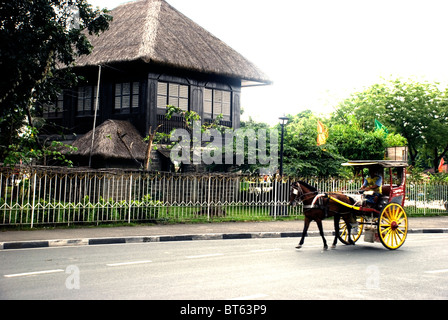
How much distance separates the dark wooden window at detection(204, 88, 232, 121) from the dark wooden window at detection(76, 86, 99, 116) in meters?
6.75

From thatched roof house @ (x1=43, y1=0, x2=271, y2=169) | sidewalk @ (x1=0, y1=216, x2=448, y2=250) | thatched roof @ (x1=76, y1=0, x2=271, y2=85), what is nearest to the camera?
sidewalk @ (x1=0, y1=216, x2=448, y2=250)

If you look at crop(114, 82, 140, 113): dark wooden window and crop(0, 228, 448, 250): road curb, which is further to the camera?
crop(114, 82, 140, 113): dark wooden window

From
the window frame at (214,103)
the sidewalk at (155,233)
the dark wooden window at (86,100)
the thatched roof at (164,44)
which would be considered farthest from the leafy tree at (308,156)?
the dark wooden window at (86,100)

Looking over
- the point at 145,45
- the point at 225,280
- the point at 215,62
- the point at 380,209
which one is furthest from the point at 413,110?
the point at 225,280

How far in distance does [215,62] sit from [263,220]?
12222 millimetres

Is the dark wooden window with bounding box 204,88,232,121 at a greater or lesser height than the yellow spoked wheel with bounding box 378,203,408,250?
greater

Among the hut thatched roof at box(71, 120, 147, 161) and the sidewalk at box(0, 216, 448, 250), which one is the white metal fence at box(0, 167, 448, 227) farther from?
the hut thatched roof at box(71, 120, 147, 161)

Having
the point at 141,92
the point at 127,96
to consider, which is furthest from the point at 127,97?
the point at 141,92

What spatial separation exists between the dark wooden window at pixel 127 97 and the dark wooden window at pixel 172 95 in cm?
124

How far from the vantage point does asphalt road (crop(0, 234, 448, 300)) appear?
258 inches

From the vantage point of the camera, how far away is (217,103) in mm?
29984

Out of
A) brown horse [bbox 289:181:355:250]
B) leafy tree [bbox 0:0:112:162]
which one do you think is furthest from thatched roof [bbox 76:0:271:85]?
brown horse [bbox 289:181:355:250]

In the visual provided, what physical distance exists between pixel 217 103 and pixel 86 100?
7941mm

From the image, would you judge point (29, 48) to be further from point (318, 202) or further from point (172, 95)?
point (172, 95)
